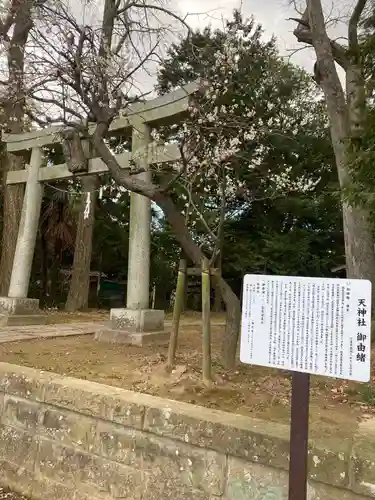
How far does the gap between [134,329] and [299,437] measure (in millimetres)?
4721

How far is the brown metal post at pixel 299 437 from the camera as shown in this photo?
2.00 metres

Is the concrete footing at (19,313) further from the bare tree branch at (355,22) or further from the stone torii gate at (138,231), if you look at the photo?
the bare tree branch at (355,22)

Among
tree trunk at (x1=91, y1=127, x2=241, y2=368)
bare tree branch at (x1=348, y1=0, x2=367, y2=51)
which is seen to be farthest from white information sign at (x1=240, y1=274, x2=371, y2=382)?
bare tree branch at (x1=348, y1=0, x2=367, y2=51)

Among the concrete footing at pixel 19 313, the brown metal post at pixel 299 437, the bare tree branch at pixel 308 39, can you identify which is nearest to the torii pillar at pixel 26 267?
the concrete footing at pixel 19 313

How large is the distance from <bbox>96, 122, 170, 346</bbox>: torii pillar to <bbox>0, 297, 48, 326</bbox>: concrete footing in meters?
2.32

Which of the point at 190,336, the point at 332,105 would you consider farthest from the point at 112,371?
the point at 332,105

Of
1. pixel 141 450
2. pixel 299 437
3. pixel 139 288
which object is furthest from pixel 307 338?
pixel 139 288

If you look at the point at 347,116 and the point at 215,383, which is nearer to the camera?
the point at 215,383

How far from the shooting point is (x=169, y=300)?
682 inches

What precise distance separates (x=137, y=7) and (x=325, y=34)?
10.4 ft

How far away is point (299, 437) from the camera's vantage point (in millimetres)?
2014

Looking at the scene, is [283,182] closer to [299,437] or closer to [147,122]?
[147,122]

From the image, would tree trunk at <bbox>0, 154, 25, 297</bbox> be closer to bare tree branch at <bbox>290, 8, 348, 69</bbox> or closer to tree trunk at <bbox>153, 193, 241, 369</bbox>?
bare tree branch at <bbox>290, 8, 348, 69</bbox>

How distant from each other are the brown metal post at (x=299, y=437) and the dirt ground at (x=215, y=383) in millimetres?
421
